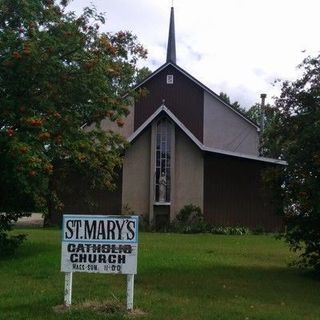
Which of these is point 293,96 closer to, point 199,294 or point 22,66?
point 199,294

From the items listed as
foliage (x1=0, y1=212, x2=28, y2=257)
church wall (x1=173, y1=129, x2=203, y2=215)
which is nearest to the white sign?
foliage (x1=0, y1=212, x2=28, y2=257)

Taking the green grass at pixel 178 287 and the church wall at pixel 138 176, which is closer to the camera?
the green grass at pixel 178 287

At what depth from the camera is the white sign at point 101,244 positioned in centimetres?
902

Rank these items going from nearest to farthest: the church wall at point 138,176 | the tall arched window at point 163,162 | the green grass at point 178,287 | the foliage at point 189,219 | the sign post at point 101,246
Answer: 1. the sign post at point 101,246
2. the green grass at point 178,287
3. the foliage at point 189,219
4. the tall arched window at point 163,162
5. the church wall at point 138,176

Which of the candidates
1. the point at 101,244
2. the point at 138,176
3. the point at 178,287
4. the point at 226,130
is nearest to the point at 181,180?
the point at 138,176

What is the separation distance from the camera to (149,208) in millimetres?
30094

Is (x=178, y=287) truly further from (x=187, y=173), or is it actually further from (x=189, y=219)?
(x=187, y=173)

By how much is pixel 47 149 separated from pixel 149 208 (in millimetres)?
16272

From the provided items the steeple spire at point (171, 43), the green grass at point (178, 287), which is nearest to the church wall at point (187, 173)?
the green grass at point (178, 287)

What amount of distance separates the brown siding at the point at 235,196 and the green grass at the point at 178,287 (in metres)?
12.3

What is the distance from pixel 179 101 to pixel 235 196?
296 inches

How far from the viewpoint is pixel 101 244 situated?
9.06 meters

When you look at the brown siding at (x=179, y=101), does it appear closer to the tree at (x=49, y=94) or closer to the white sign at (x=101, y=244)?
the tree at (x=49, y=94)

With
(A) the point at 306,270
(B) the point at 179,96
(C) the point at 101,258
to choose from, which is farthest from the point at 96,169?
(B) the point at 179,96
